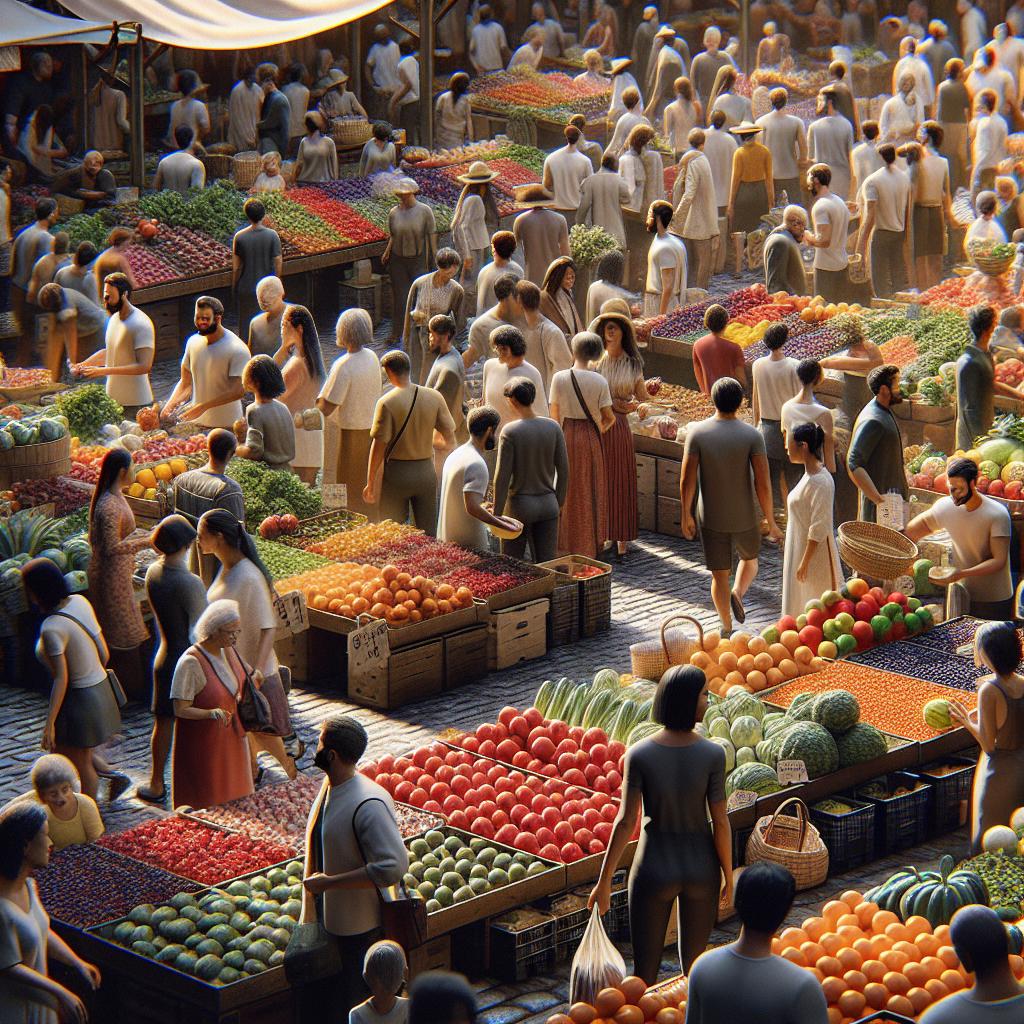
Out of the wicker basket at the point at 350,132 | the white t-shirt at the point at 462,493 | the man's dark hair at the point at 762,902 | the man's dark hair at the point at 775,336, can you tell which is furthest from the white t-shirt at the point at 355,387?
the wicker basket at the point at 350,132

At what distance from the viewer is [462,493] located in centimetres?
1323

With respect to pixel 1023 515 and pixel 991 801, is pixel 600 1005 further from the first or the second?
pixel 1023 515

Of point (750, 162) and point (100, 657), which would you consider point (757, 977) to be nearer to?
point (100, 657)

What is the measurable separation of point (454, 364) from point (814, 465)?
3.02 m

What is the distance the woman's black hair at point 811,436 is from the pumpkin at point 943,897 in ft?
12.1

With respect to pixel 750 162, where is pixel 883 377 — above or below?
above

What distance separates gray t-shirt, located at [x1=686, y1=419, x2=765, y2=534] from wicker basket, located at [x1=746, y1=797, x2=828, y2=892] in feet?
9.78

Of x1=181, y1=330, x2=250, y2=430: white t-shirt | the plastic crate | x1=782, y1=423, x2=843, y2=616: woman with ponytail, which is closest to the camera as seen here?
the plastic crate

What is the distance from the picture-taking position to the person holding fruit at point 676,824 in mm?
8281

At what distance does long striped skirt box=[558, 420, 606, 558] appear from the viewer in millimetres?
14250

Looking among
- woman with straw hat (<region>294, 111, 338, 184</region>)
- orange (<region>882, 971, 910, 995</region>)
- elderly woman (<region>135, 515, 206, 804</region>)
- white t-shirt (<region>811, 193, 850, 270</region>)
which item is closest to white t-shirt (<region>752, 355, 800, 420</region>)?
white t-shirt (<region>811, 193, 850, 270</region>)

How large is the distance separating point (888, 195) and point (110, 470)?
10.8m

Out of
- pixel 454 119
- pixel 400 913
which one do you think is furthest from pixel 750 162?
pixel 400 913

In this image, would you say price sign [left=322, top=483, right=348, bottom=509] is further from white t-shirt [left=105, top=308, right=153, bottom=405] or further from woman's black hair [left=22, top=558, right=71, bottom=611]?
woman's black hair [left=22, top=558, right=71, bottom=611]
